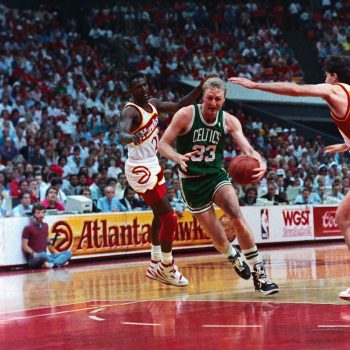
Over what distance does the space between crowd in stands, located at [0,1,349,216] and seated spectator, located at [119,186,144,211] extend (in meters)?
0.03

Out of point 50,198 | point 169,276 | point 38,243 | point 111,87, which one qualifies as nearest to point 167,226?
point 169,276

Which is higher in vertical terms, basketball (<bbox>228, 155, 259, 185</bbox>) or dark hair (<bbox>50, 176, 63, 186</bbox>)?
dark hair (<bbox>50, 176, 63, 186</bbox>)

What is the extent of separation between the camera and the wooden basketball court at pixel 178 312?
6.14 metres

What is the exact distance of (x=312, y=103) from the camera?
106 feet

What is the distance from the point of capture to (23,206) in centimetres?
1606

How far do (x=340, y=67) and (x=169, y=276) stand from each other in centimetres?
361

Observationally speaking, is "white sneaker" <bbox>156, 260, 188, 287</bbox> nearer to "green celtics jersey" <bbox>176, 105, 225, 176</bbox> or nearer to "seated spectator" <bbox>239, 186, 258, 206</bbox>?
"green celtics jersey" <bbox>176, 105, 225, 176</bbox>

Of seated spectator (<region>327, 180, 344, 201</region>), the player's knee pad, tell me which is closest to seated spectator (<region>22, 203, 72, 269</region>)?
the player's knee pad

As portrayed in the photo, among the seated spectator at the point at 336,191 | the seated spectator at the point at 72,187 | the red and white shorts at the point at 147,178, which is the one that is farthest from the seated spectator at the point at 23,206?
the seated spectator at the point at 336,191

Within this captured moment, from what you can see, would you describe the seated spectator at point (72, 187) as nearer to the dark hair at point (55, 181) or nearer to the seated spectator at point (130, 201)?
the dark hair at point (55, 181)

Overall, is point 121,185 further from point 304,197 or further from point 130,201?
point 304,197

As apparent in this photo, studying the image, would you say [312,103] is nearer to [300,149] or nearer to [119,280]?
[300,149]

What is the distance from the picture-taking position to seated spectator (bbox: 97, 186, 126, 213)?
17.6 metres

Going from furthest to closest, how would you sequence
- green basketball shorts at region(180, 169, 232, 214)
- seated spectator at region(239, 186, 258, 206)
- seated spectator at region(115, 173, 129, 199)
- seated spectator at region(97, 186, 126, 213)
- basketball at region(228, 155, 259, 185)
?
seated spectator at region(239, 186, 258, 206), seated spectator at region(115, 173, 129, 199), seated spectator at region(97, 186, 126, 213), green basketball shorts at region(180, 169, 232, 214), basketball at region(228, 155, 259, 185)
